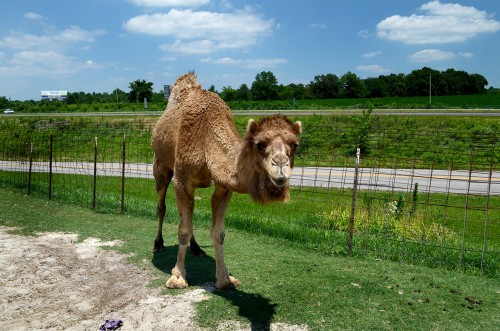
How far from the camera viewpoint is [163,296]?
616cm

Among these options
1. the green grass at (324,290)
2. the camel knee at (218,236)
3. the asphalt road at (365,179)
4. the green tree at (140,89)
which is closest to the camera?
the green grass at (324,290)

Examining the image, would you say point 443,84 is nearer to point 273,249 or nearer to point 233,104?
point 233,104

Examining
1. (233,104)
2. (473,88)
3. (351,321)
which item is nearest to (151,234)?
(351,321)

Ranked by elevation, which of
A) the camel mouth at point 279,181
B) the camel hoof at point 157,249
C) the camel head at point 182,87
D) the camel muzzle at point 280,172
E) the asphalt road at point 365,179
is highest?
the camel head at point 182,87

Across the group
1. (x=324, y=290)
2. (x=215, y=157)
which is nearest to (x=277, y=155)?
(x=215, y=157)

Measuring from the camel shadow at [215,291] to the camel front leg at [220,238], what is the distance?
14 centimetres

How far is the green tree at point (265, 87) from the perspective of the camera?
67.9 m

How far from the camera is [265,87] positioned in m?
67.9

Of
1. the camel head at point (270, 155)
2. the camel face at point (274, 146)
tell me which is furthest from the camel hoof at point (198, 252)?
the camel face at point (274, 146)

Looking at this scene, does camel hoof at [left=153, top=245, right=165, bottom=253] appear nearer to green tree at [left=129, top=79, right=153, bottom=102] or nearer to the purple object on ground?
the purple object on ground

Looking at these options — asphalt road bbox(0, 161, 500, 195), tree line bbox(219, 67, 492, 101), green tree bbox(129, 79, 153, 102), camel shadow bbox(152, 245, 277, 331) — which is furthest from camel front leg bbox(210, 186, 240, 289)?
tree line bbox(219, 67, 492, 101)

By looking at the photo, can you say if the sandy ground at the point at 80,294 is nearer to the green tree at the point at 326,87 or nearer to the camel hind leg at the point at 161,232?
the camel hind leg at the point at 161,232

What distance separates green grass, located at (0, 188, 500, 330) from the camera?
→ 5.43m

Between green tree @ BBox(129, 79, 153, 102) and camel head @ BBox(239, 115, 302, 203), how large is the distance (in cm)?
5375
